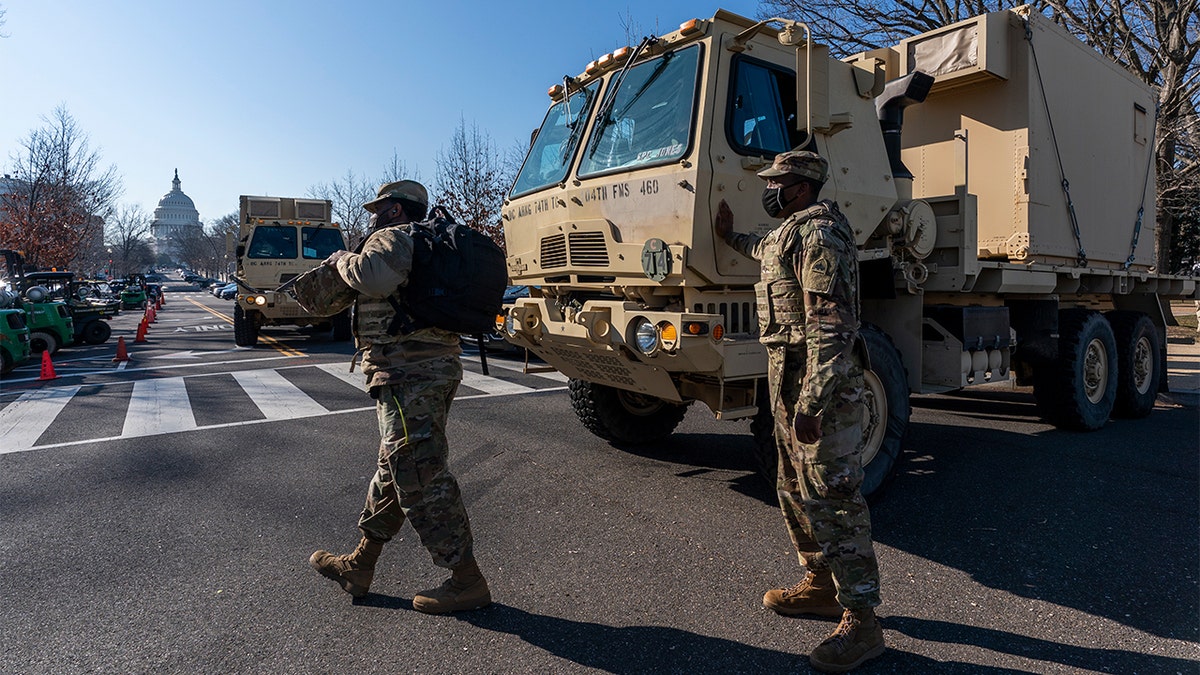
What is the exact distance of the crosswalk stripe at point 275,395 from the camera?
798 centimetres

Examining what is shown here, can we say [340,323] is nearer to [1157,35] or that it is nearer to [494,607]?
[494,607]

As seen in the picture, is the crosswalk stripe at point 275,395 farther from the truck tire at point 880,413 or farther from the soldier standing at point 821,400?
the soldier standing at point 821,400

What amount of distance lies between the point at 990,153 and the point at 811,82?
304 centimetres

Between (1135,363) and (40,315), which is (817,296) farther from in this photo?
(40,315)

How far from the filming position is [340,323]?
629 inches

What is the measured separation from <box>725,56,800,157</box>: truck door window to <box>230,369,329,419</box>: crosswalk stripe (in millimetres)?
5601

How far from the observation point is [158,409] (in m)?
8.20

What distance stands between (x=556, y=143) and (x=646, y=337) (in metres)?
1.99

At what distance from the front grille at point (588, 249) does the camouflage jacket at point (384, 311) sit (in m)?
1.40

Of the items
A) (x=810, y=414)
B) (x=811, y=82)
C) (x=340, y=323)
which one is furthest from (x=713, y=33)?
(x=340, y=323)

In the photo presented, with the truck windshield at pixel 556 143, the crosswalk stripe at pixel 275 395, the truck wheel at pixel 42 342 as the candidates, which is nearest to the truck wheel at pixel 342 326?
the crosswalk stripe at pixel 275 395

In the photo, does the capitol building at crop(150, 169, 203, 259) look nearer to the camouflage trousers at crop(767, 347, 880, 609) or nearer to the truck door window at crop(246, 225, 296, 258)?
the truck door window at crop(246, 225, 296, 258)

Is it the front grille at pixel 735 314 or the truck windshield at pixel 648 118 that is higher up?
the truck windshield at pixel 648 118

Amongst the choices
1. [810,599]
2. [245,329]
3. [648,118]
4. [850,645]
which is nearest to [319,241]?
[245,329]
